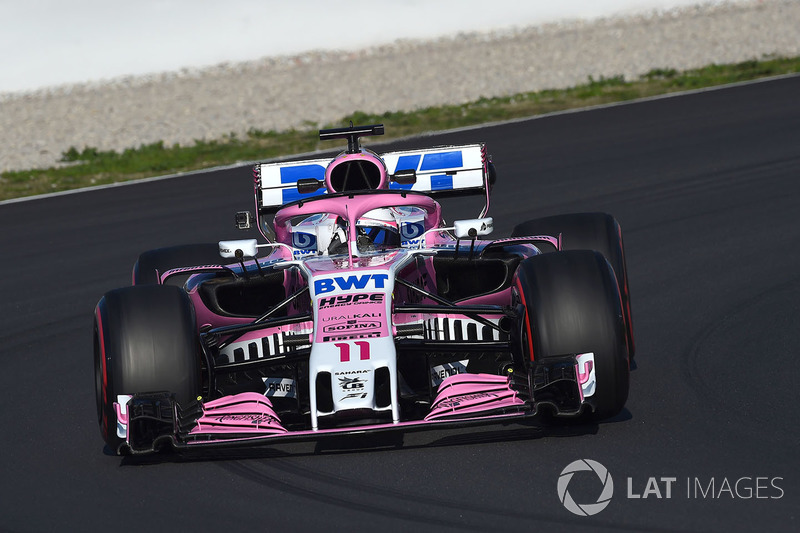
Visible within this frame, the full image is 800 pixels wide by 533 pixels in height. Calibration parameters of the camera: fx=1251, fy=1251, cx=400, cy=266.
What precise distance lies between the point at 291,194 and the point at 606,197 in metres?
5.56

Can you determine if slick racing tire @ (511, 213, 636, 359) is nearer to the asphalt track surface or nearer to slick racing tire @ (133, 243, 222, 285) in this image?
the asphalt track surface

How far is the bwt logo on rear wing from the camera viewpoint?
949cm

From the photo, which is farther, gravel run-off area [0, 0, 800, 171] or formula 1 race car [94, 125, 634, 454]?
gravel run-off area [0, 0, 800, 171]

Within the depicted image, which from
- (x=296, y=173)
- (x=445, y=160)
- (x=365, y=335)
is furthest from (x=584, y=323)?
(x=296, y=173)

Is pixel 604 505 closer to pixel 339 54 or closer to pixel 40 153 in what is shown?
pixel 40 153

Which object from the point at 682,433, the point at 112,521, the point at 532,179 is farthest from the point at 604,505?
the point at 532,179

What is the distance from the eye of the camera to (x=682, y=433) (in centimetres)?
653

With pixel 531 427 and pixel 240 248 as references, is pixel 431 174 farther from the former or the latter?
pixel 531 427

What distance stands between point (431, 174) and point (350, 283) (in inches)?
101

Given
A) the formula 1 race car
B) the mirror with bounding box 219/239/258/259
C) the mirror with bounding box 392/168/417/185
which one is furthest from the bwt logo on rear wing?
the mirror with bounding box 219/239/258/259

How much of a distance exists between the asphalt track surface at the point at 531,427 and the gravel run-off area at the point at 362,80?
9.42 metres

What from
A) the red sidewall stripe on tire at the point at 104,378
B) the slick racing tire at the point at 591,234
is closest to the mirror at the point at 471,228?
the slick racing tire at the point at 591,234

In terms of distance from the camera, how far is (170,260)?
29.5 feet

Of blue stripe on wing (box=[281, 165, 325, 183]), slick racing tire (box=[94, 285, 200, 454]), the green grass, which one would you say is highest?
the green grass
